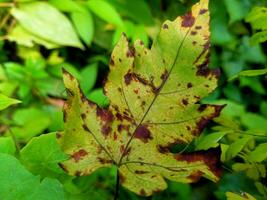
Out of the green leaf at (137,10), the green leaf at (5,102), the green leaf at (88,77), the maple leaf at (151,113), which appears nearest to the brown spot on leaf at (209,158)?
the maple leaf at (151,113)

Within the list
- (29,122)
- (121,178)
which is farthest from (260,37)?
(29,122)

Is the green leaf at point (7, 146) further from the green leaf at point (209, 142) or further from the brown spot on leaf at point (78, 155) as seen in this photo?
the green leaf at point (209, 142)

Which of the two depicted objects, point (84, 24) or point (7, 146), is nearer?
point (7, 146)

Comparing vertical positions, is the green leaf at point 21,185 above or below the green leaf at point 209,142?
below

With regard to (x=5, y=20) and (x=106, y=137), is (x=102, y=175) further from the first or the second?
(x=5, y=20)

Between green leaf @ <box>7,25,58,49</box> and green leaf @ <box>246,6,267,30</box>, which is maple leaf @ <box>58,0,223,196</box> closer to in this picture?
green leaf @ <box>246,6,267,30</box>

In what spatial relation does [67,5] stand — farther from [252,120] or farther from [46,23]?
[252,120]
